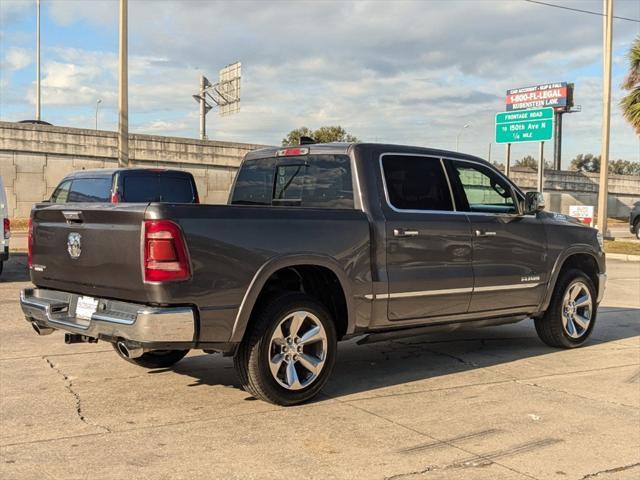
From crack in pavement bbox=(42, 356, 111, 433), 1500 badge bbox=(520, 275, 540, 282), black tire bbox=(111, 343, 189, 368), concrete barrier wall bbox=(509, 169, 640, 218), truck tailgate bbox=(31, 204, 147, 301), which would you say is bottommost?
crack in pavement bbox=(42, 356, 111, 433)

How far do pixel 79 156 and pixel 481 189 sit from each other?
24.0 metres

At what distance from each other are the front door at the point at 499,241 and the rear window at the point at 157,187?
288 inches

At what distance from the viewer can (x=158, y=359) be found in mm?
6230

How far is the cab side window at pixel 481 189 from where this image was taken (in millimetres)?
6473

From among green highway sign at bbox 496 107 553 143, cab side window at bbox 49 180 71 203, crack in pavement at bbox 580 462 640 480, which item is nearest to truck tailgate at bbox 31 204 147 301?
crack in pavement at bbox 580 462 640 480

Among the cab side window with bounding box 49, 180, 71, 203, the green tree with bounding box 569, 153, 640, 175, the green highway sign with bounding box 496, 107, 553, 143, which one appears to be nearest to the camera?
the cab side window with bounding box 49, 180, 71, 203

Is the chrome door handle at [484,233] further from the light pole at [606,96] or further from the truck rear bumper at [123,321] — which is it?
the light pole at [606,96]

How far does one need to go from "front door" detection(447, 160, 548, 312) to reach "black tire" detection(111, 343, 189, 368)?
2.69m

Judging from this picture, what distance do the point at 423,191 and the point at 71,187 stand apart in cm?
853

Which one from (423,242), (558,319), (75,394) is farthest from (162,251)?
(558,319)

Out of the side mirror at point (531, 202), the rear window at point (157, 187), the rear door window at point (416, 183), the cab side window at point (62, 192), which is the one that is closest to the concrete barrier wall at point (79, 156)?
the cab side window at point (62, 192)

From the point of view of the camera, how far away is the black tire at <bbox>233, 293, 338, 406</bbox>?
4992 millimetres

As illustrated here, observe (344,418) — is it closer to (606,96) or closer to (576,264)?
(576,264)

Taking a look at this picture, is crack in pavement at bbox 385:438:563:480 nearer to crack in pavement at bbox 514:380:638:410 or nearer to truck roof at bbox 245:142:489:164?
crack in pavement at bbox 514:380:638:410
